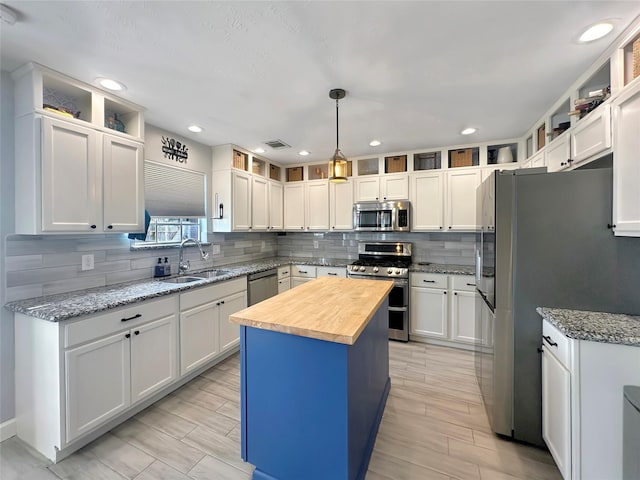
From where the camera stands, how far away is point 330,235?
15.6 feet

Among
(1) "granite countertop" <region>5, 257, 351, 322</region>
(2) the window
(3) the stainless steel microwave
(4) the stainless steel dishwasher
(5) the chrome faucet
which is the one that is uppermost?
(3) the stainless steel microwave

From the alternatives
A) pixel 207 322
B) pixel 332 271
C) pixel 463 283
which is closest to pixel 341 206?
Result: pixel 332 271

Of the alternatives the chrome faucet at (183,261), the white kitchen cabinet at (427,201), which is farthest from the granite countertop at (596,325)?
the chrome faucet at (183,261)

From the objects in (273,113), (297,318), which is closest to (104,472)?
(297,318)

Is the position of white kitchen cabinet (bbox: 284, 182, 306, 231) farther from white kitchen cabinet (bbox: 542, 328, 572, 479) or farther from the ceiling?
white kitchen cabinet (bbox: 542, 328, 572, 479)

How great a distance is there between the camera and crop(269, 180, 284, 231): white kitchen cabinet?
14.6 ft

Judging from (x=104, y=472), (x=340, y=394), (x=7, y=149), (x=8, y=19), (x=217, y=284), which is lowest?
(x=104, y=472)

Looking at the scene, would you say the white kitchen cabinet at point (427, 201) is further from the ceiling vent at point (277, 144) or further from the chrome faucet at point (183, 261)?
the chrome faucet at point (183, 261)

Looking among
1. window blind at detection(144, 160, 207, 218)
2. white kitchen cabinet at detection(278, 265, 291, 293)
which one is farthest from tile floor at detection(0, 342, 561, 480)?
window blind at detection(144, 160, 207, 218)

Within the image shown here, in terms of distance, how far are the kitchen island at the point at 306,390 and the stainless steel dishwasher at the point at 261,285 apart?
1.80 m

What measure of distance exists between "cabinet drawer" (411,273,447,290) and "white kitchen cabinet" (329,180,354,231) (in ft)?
A: 4.07

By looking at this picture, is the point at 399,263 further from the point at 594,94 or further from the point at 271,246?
the point at 594,94

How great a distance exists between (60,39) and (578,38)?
10.1 ft

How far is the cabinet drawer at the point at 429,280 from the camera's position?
3.43 m
